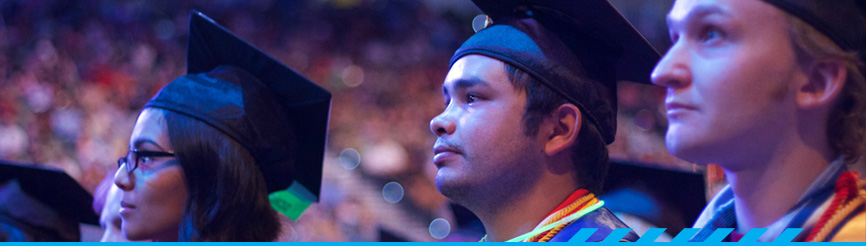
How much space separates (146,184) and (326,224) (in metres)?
4.11

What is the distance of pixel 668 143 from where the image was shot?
1.28 meters

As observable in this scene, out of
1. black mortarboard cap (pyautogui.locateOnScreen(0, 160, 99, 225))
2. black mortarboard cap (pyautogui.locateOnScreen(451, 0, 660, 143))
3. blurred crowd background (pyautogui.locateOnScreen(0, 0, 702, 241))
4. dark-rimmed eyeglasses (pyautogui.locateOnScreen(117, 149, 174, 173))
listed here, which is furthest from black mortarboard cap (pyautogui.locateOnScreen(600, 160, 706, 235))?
blurred crowd background (pyautogui.locateOnScreen(0, 0, 702, 241))

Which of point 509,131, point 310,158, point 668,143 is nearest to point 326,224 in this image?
point 310,158

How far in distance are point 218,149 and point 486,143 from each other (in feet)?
3.24

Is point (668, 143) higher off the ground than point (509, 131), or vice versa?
point (668, 143)

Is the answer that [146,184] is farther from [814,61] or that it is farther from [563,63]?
[814,61]

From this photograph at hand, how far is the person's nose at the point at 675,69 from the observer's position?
49.9 inches

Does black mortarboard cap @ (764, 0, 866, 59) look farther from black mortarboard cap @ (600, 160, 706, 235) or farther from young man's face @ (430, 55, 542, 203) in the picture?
black mortarboard cap @ (600, 160, 706, 235)

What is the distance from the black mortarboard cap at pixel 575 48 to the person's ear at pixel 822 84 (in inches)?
19.3

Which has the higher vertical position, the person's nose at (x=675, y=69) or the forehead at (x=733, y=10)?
the forehead at (x=733, y=10)

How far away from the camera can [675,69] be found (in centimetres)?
128

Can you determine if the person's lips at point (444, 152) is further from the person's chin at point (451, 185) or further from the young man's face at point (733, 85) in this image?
the young man's face at point (733, 85)

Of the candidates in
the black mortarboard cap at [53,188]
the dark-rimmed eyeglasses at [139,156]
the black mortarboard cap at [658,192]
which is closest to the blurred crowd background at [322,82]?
the black mortarboard cap at [53,188]

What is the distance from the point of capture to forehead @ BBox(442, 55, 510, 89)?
1676mm
